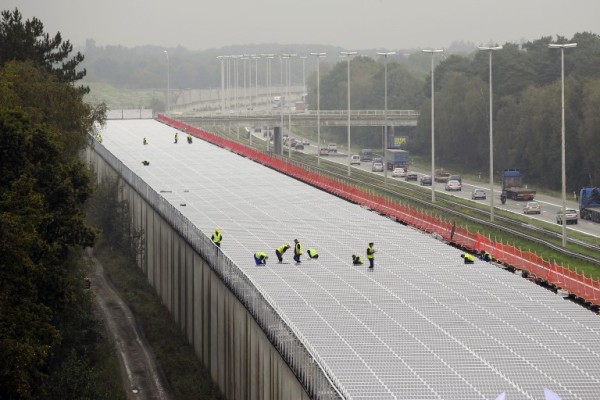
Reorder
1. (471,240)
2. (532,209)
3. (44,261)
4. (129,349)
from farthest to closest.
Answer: (532,209)
(471,240)
(129,349)
(44,261)

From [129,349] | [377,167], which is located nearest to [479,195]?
[377,167]

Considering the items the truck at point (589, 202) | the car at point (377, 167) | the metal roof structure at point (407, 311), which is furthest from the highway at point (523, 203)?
the metal roof structure at point (407, 311)

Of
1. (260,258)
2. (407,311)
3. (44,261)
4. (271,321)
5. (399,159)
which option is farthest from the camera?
(399,159)

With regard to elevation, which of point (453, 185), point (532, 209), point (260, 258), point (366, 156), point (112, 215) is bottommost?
point (532, 209)

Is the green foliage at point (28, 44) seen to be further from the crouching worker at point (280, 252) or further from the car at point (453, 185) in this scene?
the car at point (453, 185)

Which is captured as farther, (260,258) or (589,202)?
(589,202)

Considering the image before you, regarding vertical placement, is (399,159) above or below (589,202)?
above

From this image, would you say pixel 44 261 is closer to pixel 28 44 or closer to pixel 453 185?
pixel 28 44
